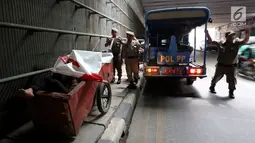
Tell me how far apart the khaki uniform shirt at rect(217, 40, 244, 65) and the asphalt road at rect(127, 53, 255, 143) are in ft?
3.49

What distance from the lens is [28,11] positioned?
97.7 inches

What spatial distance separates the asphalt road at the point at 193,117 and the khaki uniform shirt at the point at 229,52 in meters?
1.06

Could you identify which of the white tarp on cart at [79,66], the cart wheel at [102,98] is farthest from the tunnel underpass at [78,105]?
the white tarp on cart at [79,66]

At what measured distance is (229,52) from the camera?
4410 millimetres

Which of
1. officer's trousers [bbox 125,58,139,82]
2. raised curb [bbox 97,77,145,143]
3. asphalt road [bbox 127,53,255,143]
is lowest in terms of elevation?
asphalt road [bbox 127,53,255,143]

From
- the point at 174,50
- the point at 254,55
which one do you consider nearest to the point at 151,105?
the point at 174,50

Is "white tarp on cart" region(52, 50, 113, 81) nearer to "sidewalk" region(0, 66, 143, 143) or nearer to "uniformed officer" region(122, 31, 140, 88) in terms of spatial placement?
"sidewalk" region(0, 66, 143, 143)

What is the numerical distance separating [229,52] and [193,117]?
2.42 metres

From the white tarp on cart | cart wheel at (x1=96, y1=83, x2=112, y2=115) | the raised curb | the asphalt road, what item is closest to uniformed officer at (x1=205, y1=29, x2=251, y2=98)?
the asphalt road

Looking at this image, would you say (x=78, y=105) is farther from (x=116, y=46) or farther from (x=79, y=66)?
(x=116, y=46)

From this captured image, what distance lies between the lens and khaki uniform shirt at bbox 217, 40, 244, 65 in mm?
4348

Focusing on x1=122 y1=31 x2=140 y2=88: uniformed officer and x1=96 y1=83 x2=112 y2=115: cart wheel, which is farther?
x1=122 y1=31 x2=140 y2=88: uniformed officer

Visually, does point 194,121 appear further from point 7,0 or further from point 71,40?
point 7,0

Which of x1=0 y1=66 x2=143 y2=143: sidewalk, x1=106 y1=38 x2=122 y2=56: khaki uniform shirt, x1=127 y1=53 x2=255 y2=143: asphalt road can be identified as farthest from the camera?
x1=106 y1=38 x2=122 y2=56: khaki uniform shirt
